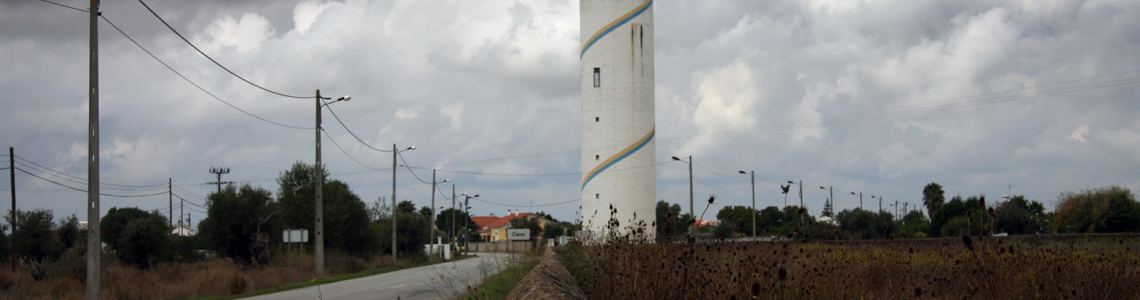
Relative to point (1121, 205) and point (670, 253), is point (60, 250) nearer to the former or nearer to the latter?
point (670, 253)

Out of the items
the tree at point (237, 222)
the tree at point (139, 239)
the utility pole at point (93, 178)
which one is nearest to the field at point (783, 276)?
the utility pole at point (93, 178)

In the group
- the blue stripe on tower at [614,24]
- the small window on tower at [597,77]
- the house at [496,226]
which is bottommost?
the house at [496,226]

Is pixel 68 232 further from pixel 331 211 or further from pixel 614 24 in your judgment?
pixel 614 24

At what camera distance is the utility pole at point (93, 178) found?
13812 mm

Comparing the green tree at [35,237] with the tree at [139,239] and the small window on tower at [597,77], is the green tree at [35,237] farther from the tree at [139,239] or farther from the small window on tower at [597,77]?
the small window on tower at [597,77]

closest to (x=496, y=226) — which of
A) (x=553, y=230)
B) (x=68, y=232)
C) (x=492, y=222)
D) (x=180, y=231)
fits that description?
(x=492, y=222)

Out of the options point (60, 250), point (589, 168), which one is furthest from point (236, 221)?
point (589, 168)

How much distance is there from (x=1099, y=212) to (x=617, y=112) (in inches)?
1215

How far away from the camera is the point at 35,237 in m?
42.4

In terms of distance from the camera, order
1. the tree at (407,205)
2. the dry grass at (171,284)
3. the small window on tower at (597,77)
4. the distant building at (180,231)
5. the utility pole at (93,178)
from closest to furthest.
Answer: the utility pole at (93,178) < the dry grass at (171,284) < the small window on tower at (597,77) < the distant building at (180,231) < the tree at (407,205)

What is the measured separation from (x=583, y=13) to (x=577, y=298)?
34197 mm

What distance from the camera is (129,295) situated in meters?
17.0

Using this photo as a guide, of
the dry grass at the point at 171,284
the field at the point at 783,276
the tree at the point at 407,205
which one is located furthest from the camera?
the tree at the point at 407,205

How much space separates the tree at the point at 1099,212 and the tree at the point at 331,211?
40.1 m
